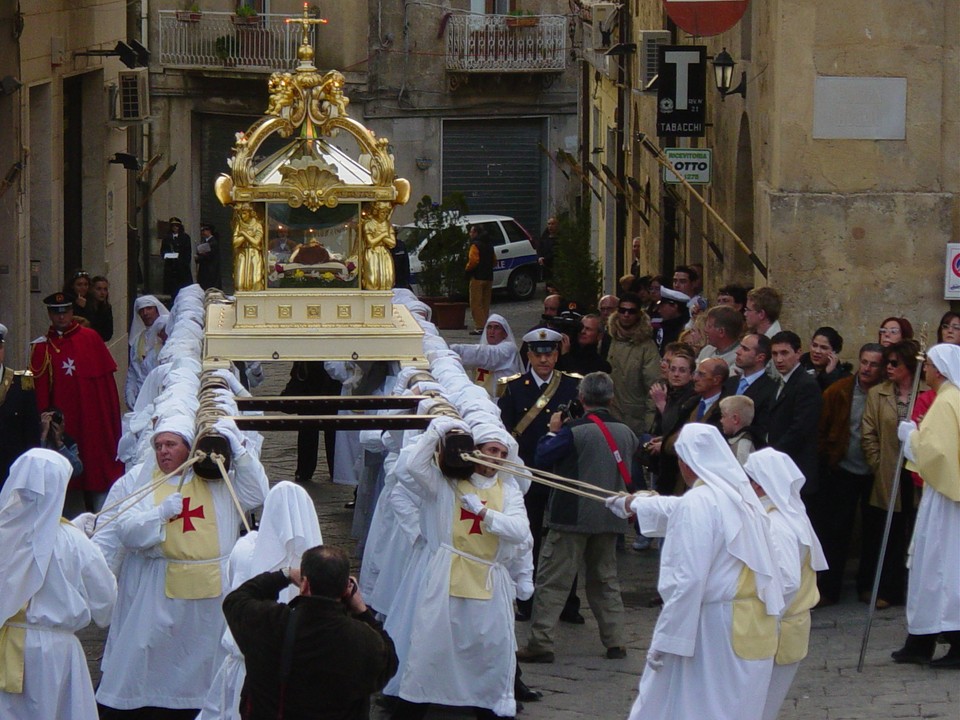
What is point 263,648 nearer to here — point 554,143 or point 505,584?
point 505,584

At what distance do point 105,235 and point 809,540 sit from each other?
13499 millimetres

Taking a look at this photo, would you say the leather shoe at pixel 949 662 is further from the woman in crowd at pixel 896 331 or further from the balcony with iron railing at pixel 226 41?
the balcony with iron railing at pixel 226 41

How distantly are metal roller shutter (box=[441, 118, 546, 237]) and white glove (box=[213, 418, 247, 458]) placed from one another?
83.5 ft

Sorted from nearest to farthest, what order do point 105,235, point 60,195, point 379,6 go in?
point 60,195, point 105,235, point 379,6

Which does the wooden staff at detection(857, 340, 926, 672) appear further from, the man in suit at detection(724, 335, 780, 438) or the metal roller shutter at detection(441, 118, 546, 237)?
the metal roller shutter at detection(441, 118, 546, 237)

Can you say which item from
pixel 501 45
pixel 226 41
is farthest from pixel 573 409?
pixel 501 45

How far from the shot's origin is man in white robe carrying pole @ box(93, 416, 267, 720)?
8430 mm

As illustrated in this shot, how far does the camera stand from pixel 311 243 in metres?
10.8

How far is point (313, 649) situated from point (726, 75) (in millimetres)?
9802

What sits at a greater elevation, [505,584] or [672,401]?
[672,401]

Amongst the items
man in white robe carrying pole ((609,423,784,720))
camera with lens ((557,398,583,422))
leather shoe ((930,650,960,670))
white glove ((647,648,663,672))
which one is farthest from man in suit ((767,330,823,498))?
white glove ((647,648,663,672))

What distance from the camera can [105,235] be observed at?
64.7 feet

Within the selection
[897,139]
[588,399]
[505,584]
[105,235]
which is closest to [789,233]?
[897,139]

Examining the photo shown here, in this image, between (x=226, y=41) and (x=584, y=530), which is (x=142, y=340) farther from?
(x=226, y=41)
